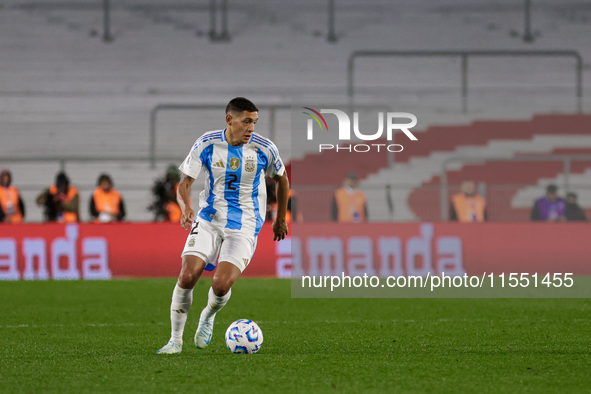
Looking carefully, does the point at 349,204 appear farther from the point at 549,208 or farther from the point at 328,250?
the point at 549,208

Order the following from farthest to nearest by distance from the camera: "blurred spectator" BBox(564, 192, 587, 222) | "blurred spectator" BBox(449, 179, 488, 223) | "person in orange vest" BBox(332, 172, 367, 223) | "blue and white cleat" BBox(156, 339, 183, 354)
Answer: "person in orange vest" BBox(332, 172, 367, 223)
"blurred spectator" BBox(449, 179, 488, 223)
"blurred spectator" BBox(564, 192, 587, 222)
"blue and white cleat" BBox(156, 339, 183, 354)

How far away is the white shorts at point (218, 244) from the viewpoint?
7590mm

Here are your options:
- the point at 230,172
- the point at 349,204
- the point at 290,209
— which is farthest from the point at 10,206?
the point at 230,172

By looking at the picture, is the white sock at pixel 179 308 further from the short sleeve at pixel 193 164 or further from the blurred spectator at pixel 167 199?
→ the blurred spectator at pixel 167 199

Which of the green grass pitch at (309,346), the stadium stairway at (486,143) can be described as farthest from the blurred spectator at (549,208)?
the green grass pitch at (309,346)

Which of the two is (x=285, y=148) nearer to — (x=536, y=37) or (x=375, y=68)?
(x=375, y=68)

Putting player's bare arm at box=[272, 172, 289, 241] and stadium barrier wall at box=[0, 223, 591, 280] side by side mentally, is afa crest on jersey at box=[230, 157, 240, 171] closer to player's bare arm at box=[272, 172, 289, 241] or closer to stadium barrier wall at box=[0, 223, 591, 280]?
player's bare arm at box=[272, 172, 289, 241]

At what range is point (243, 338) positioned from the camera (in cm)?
Answer: 751

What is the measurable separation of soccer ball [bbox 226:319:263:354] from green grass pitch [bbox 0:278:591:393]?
80 millimetres

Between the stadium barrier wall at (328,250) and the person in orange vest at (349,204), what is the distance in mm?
981

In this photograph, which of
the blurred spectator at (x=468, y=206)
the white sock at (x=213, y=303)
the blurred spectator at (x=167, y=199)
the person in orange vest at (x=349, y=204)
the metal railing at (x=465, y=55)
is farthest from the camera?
the metal railing at (x=465, y=55)

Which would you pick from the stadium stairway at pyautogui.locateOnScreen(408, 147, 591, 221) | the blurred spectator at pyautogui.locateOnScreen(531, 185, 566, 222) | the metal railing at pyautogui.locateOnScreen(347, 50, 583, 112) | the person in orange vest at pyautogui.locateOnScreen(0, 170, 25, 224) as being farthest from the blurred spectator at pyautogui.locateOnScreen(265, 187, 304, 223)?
the metal railing at pyautogui.locateOnScreen(347, 50, 583, 112)

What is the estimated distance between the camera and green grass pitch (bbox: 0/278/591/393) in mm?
6156

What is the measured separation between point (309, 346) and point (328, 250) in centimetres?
832
